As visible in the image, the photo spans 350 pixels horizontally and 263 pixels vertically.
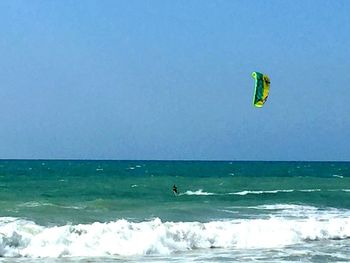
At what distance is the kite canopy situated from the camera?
17578 millimetres

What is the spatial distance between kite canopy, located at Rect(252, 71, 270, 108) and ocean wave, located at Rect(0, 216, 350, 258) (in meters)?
3.72

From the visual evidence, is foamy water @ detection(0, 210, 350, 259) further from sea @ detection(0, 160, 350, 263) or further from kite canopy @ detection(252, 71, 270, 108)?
kite canopy @ detection(252, 71, 270, 108)

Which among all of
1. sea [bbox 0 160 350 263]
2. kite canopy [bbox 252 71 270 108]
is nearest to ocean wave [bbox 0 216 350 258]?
sea [bbox 0 160 350 263]

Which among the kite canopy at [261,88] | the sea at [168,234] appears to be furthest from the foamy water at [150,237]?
the kite canopy at [261,88]

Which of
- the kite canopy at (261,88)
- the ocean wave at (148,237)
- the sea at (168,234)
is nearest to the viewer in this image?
the sea at (168,234)

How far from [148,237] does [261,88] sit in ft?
16.0

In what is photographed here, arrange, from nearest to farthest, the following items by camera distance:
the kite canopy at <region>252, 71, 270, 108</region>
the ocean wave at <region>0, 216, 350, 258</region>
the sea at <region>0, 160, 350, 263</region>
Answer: the sea at <region>0, 160, 350, 263</region> → the ocean wave at <region>0, 216, 350, 258</region> → the kite canopy at <region>252, 71, 270, 108</region>

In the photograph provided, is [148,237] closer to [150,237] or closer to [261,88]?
[150,237]

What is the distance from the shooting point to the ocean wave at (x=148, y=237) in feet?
52.4

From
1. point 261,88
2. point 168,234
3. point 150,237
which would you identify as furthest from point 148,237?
point 261,88

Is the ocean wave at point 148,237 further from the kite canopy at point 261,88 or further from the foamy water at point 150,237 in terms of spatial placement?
the kite canopy at point 261,88

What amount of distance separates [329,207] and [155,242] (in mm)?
14260

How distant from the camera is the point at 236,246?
17.5 meters

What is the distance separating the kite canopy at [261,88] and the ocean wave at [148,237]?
3.72 meters
